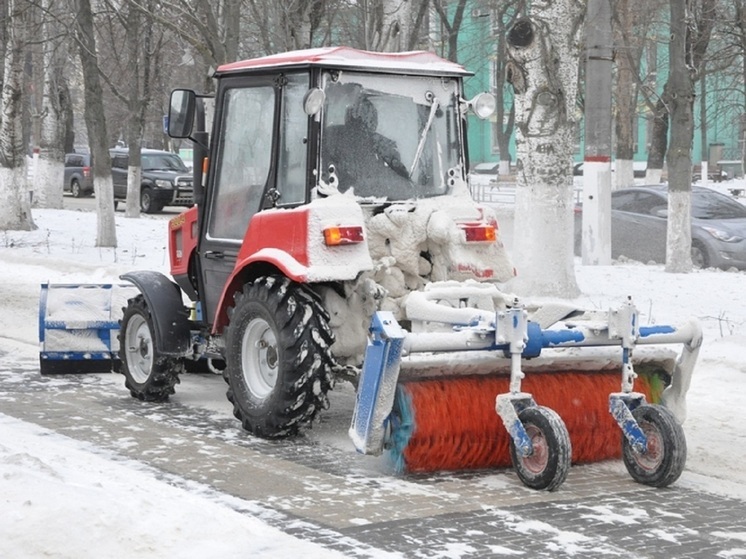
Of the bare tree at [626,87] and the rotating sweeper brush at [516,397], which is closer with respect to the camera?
the rotating sweeper brush at [516,397]

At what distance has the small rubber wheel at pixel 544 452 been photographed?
649cm

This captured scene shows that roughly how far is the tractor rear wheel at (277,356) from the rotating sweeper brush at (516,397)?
2.03 feet

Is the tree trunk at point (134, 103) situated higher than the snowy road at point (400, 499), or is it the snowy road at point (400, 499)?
the tree trunk at point (134, 103)

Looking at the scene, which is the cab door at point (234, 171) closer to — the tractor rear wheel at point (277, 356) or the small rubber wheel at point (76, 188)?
the tractor rear wheel at point (277, 356)

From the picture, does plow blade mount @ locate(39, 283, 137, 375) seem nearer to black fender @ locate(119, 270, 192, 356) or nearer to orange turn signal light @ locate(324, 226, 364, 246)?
black fender @ locate(119, 270, 192, 356)

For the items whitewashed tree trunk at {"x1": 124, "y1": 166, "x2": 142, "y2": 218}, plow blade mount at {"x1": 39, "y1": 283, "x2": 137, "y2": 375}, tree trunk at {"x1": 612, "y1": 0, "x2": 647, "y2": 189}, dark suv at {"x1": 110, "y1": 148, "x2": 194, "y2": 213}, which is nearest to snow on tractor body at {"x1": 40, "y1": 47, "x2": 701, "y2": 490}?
plow blade mount at {"x1": 39, "y1": 283, "x2": 137, "y2": 375}

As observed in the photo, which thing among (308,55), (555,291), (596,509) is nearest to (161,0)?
(555,291)

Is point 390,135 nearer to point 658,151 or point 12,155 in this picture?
point 12,155

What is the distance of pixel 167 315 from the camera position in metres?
8.98

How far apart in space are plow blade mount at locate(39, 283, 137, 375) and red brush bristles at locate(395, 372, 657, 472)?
405 centimetres

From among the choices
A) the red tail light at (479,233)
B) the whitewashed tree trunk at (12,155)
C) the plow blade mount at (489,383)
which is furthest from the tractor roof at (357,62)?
the whitewashed tree trunk at (12,155)

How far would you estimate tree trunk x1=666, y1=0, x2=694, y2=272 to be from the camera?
16797 millimetres

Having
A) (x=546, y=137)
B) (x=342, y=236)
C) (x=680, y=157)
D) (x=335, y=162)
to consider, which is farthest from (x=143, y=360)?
(x=680, y=157)

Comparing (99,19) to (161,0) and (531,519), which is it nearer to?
(161,0)
